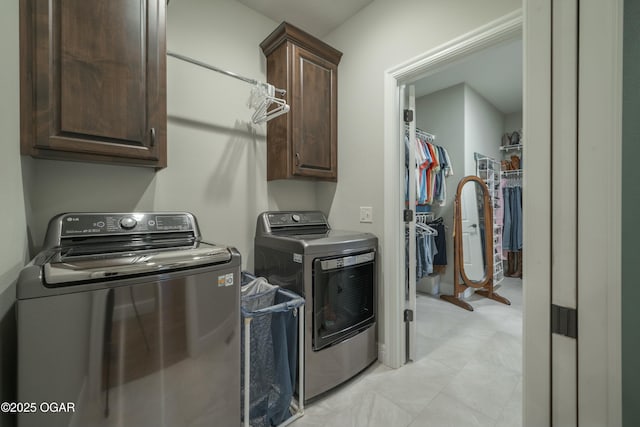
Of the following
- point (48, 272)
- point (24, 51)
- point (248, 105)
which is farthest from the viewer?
point (248, 105)

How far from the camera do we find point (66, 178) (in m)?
1.37

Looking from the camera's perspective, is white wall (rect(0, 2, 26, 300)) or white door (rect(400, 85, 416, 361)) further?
white door (rect(400, 85, 416, 361))

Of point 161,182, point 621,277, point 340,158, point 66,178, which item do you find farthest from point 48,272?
point 340,158

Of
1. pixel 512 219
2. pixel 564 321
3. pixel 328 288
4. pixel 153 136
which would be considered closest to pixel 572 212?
pixel 564 321

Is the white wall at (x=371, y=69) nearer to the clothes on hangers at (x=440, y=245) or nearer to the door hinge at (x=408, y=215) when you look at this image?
the door hinge at (x=408, y=215)

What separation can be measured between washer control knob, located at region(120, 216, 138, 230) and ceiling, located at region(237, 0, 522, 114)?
1.83 metres

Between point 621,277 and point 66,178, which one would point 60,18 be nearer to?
point 66,178

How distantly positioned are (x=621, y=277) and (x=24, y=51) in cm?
202

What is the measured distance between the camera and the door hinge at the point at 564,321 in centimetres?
59

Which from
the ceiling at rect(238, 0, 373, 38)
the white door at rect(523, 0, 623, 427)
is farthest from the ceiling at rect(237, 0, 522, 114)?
the white door at rect(523, 0, 623, 427)

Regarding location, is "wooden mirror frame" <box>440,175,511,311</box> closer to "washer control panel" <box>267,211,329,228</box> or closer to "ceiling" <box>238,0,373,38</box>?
"washer control panel" <box>267,211,329,228</box>

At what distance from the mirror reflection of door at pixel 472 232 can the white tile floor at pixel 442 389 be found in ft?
3.11

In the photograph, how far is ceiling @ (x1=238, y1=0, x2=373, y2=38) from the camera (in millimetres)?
2002

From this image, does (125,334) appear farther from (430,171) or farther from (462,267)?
(462,267)
